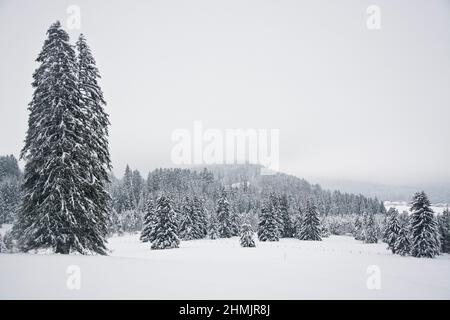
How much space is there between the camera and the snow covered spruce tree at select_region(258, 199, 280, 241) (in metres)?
60.3

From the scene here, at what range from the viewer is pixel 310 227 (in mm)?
67188

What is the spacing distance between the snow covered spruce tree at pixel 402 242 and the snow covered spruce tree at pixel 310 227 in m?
27.2

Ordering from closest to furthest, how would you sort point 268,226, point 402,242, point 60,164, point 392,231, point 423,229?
point 60,164, point 423,229, point 402,242, point 392,231, point 268,226

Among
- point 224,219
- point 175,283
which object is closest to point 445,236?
point 224,219

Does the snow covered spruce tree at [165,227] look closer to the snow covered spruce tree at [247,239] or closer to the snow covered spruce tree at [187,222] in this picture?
the snow covered spruce tree at [247,239]

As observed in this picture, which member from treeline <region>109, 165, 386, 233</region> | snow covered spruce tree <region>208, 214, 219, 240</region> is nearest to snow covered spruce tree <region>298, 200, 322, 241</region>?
treeline <region>109, 165, 386, 233</region>

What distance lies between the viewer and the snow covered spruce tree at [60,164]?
48.0 feet

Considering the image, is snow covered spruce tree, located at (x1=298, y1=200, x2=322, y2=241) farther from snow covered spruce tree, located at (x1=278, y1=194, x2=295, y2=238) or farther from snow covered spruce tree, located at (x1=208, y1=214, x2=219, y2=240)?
snow covered spruce tree, located at (x1=208, y1=214, x2=219, y2=240)

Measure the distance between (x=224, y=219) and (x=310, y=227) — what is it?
22169 mm

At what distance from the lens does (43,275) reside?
9.04 metres

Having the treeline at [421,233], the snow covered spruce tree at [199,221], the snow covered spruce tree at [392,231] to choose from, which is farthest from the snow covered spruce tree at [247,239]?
the snow covered spruce tree at [199,221]

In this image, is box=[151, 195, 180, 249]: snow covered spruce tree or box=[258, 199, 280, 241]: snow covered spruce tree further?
box=[258, 199, 280, 241]: snow covered spruce tree

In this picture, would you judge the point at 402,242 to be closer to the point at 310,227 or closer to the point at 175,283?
the point at 310,227

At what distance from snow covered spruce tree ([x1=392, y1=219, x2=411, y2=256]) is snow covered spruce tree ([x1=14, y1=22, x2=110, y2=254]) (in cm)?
4154
